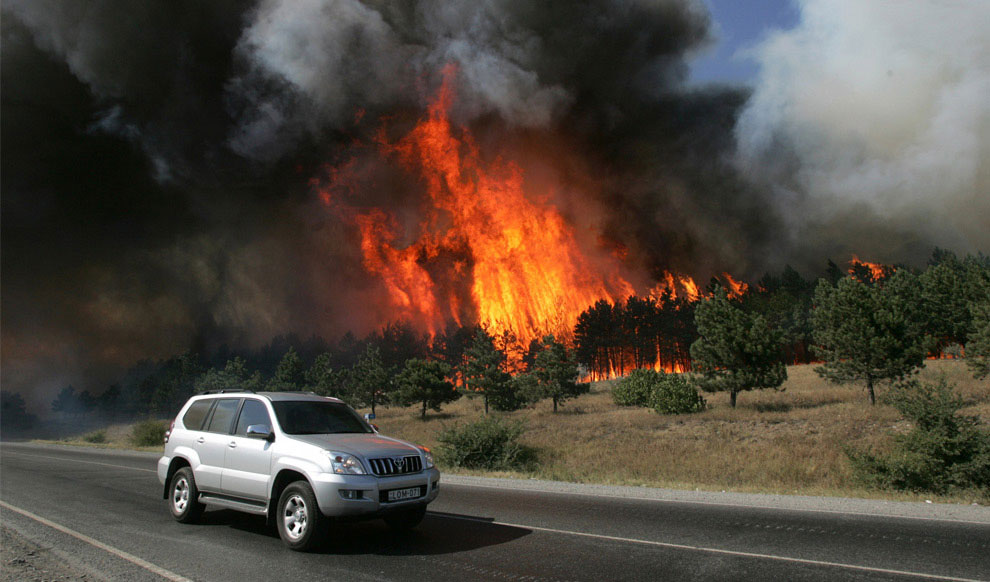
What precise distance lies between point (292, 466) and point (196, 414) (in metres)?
3.20

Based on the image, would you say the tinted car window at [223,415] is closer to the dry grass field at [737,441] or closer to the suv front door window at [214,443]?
the suv front door window at [214,443]

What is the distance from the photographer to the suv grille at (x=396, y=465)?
21.9 ft

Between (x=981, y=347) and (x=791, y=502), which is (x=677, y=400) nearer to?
(x=981, y=347)

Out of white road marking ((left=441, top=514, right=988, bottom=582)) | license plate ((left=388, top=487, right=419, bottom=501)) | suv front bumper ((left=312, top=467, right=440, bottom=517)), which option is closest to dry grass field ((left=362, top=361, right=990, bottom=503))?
white road marking ((left=441, top=514, right=988, bottom=582))

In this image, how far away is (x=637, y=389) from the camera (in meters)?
44.7

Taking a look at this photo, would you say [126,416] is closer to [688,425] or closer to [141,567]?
[688,425]

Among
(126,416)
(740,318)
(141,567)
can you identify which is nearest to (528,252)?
(740,318)

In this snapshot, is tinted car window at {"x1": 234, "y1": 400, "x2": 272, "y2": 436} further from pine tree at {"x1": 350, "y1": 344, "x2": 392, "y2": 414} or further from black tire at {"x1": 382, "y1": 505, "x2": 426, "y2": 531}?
pine tree at {"x1": 350, "y1": 344, "x2": 392, "y2": 414}

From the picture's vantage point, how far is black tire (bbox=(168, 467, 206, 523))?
8.12 m

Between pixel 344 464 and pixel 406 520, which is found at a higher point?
pixel 344 464

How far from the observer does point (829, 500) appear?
412 inches

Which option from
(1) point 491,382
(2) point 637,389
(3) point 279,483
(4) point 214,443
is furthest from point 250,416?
(1) point 491,382

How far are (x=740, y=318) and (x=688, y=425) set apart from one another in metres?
10.4

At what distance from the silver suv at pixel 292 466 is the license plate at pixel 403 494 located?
12 millimetres
